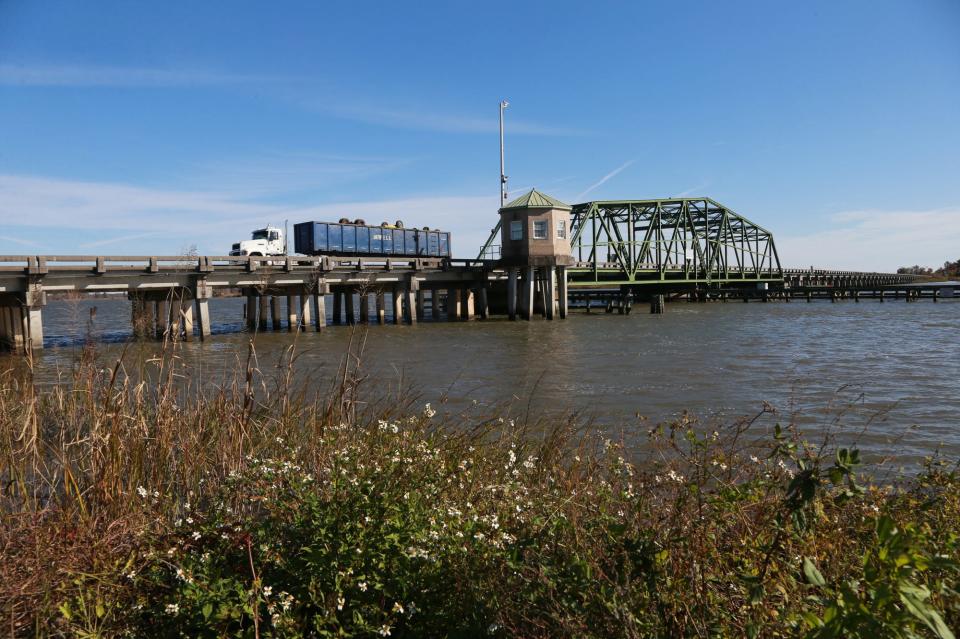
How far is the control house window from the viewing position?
41.6m

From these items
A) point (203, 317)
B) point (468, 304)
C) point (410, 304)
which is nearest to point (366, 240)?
point (468, 304)

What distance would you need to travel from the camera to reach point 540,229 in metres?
41.8

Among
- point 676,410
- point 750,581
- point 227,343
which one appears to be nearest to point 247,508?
point 750,581

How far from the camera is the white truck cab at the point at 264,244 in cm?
4172

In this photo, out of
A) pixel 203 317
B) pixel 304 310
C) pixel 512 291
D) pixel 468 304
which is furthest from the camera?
pixel 468 304

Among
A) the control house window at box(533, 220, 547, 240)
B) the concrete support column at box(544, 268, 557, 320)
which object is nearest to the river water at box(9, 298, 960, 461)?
the concrete support column at box(544, 268, 557, 320)

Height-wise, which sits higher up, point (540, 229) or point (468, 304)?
point (540, 229)

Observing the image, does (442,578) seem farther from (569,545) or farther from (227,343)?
(227,343)

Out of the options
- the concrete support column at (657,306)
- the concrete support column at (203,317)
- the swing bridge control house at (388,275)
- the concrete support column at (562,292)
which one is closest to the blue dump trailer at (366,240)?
the swing bridge control house at (388,275)

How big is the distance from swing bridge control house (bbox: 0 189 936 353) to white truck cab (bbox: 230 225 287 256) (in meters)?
1.75

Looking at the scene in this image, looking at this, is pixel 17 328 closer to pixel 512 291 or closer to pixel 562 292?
pixel 512 291

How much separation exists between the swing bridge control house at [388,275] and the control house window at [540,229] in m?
0.09

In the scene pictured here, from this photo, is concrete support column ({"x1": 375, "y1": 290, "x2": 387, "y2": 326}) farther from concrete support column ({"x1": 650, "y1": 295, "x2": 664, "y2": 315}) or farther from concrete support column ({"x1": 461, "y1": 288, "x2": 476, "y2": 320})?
concrete support column ({"x1": 650, "y1": 295, "x2": 664, "y2": 315})

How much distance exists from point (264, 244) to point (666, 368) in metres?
31.1
